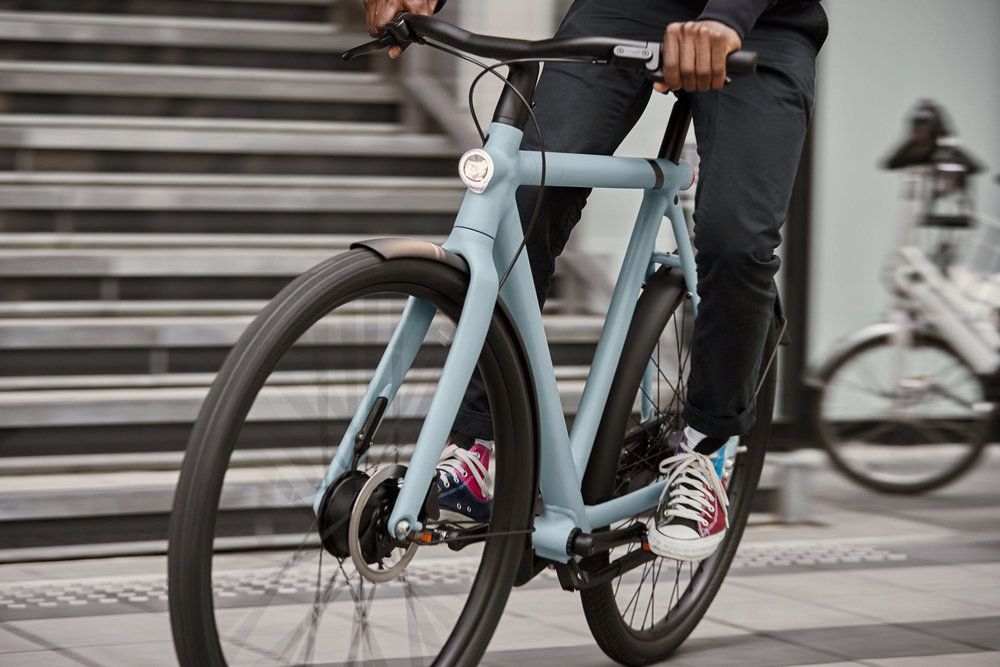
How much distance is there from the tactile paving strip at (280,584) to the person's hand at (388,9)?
0.98 metres

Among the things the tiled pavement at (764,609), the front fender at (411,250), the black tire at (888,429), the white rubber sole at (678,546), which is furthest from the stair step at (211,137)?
the front fender at (411,250)

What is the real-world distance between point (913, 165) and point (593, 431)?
11.5ft

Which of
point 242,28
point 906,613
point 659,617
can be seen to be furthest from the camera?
point 242,28

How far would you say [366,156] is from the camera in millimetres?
6703

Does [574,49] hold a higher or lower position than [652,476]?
higher

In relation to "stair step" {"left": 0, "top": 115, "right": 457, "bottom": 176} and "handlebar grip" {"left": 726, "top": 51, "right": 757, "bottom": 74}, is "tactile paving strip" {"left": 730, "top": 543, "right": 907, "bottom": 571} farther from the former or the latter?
"stair step" {"left": 0, "top": 115, "right": 457, "bottom": 176}

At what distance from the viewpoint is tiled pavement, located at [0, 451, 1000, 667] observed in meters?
3.41

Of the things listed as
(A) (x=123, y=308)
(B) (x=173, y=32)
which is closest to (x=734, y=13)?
(A) (x=123, y=308)

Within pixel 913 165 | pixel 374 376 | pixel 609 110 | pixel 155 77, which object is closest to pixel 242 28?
pixel 155 77

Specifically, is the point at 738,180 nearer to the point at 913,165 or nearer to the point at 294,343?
the point at 294,343

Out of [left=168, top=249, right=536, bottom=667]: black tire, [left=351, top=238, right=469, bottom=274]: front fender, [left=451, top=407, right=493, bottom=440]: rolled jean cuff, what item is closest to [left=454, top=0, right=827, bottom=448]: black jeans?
[left=451, top=407, right=493, bottom=440]: rolled jean cuff

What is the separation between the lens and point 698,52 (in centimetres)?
256

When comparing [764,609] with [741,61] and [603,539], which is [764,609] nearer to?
[603,539]

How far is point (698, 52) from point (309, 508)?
101 centimetres
